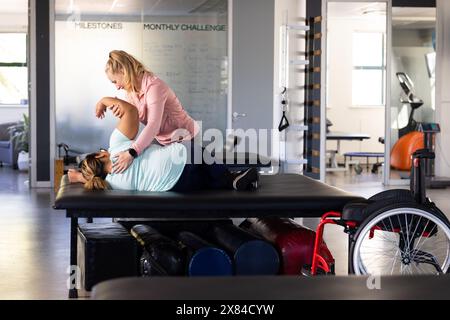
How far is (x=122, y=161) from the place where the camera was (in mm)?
4770

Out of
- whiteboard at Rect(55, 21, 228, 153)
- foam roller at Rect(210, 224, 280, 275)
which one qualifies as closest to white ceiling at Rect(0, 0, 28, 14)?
whiteboard at Rect(55, 21, 228, 153)

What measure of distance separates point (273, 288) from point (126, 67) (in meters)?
3.19

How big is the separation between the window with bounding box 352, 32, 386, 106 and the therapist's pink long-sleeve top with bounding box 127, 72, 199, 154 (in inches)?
397

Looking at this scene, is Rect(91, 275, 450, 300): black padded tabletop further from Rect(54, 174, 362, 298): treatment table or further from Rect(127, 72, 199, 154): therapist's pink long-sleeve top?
Rect(127, 72, 199, 154): therapist's pink long-sleeve top

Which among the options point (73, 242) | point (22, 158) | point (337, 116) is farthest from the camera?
point (337, 116)

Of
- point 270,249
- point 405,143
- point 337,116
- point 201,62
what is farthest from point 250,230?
point 337,116

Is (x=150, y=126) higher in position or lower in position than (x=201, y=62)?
lower

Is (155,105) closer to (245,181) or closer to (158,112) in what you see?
(158,112)

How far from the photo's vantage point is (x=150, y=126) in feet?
16.1

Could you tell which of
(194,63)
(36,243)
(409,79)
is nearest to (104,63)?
(194,63)

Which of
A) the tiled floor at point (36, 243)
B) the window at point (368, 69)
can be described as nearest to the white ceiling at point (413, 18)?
the tiled floor at point (36, 243)

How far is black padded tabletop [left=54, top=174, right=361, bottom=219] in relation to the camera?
4.37 m

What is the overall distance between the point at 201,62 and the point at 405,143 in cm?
305
